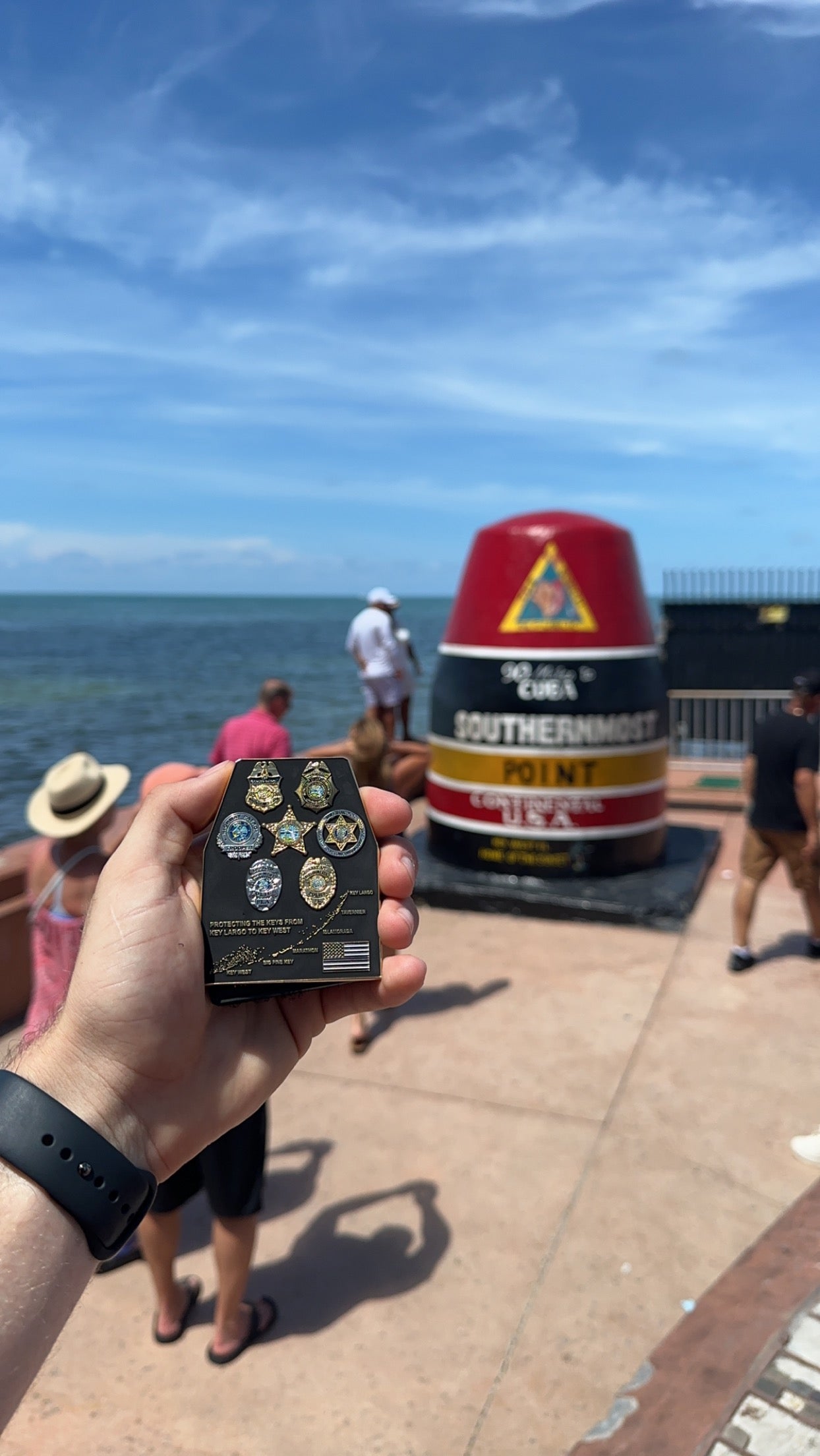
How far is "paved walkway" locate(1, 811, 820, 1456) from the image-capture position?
289cm

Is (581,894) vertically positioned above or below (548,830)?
below

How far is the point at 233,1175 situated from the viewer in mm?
3070

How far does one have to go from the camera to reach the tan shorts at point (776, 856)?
5.66 metres

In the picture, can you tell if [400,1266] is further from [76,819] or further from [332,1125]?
[76,819]

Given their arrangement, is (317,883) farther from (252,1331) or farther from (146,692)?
(146,692)

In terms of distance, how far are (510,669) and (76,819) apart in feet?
13.2

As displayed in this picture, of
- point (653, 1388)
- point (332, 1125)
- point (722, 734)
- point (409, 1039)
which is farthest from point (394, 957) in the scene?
point (722, 734)

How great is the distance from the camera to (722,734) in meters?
12.9

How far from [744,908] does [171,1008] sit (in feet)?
15.8

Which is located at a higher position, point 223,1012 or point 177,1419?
point 223,1012

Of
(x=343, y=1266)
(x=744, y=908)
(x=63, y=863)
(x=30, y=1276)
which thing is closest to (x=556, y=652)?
(x=744, y=908)

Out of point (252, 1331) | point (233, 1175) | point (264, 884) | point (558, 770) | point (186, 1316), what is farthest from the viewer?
point (558, 770)

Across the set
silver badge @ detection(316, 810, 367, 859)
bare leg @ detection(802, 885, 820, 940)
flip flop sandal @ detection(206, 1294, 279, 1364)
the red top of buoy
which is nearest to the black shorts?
flip flop sandal @ detection(206, 1294, 279, 1364)

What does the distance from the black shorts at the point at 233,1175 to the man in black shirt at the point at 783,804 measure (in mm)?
3641
